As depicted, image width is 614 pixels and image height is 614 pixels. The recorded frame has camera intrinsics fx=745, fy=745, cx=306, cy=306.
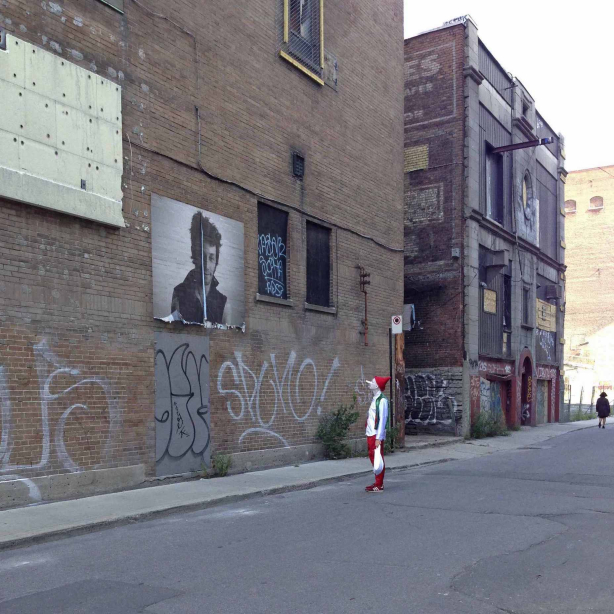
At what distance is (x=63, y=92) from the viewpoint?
→ 10.3 metres

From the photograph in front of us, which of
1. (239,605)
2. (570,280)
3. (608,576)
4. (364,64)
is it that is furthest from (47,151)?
(570,280)

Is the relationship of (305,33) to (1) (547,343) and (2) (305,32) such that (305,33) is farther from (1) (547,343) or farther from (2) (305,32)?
(1) (547,343)

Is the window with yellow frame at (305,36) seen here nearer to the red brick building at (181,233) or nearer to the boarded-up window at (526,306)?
the red brick building at (181,233)

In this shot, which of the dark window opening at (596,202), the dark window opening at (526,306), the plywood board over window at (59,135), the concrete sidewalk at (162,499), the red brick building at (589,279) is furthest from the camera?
the dark window opening at (596,202)

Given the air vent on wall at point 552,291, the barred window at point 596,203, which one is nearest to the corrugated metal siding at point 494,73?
the air vent on wall at point 552,291

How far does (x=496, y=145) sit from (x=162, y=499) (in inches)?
787

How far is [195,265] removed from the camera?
495 inches

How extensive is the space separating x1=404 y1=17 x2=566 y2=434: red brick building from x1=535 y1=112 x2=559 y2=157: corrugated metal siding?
4.07 metres

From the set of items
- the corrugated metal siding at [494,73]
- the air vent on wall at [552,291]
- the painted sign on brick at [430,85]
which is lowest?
the air vent on wall at [552,291]

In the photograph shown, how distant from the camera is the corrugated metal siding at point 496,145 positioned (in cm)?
2480

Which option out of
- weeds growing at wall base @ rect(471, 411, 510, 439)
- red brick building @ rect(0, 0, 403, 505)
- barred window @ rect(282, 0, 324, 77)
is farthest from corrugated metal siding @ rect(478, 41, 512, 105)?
weeds growing at wall base @ rect(471, 411, 510, 439)

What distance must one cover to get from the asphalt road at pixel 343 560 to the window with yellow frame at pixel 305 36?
29.6 ft

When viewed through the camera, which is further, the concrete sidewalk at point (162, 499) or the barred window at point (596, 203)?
the barred window at point (596, 203)

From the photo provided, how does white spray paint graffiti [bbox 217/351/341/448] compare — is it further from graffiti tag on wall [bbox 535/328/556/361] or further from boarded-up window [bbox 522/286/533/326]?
graffiti tag on wall [bbox 535/328/556/361]
